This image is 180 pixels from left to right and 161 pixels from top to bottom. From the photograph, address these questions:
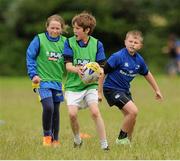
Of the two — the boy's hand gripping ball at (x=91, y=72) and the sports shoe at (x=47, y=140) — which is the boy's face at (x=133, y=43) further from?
the sports shoe at (x=47, y=140)

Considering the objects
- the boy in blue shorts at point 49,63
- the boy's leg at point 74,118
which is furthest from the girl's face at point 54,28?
the boy's leg at point 74,118

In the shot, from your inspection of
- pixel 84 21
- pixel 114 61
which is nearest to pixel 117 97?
pixel 114 61

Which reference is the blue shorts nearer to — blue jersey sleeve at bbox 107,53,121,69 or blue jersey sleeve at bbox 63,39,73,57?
blue jersey sleeve at bbox 63,39,73,57

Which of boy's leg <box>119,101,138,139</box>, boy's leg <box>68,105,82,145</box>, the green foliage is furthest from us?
the green foliage

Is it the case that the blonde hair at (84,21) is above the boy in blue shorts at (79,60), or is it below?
above

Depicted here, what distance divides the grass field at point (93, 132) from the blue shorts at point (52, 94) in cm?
72

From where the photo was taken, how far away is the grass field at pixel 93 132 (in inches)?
330

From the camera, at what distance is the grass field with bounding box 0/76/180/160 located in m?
8.38

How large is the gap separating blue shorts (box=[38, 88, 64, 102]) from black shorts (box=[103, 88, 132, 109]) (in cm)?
69

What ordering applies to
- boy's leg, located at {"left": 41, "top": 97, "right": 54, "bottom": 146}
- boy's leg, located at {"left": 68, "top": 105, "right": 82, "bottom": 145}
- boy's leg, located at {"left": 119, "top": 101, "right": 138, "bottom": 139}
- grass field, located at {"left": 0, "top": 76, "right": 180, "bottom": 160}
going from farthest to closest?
boy's leg, located at {"left": 119, "top": 101, "right": 138, "bottom": 139}
boy's leg, located at {"left": 41, "top": 97, "right": 54, "bottom": 146}
boy's leg, located at {"left": 68, "top": 105, "right": 82, "bottom": 145}
grass field, located at {"left": 0, "top": 76, "right": 180, "bottom": 160}

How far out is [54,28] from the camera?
32.7ft

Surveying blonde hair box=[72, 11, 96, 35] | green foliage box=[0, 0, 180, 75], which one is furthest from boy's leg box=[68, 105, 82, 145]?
green foliage box=[0, 0, 180, 75]

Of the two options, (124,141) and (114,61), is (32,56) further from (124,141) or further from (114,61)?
(124,141)

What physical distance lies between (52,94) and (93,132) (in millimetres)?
2783
